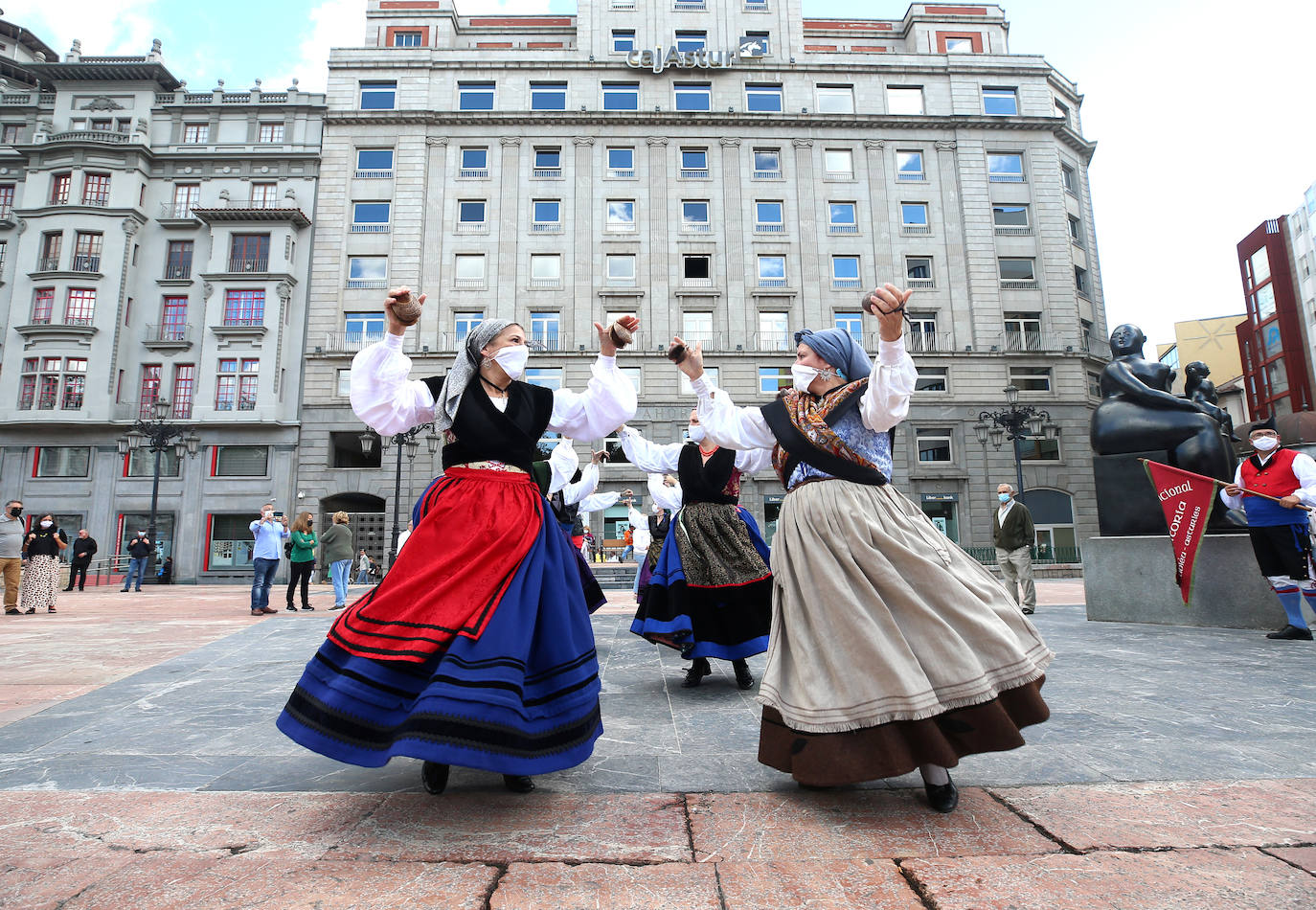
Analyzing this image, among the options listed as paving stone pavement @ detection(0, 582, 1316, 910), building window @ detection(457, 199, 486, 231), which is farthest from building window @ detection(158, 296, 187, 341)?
paving stone pavement @ detection(0, 582, 1316, 910)

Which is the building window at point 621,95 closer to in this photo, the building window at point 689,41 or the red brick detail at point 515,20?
the building window at point 689,41

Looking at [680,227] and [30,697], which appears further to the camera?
[680,227]

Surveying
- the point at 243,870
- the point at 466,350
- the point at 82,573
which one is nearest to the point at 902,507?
the point at 466,350

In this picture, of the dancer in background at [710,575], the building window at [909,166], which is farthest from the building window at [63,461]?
the building window at [909,166]

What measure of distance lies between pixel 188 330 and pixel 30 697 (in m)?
29.8

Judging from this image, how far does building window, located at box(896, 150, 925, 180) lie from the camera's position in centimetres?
3103

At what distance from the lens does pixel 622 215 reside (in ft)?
99.0

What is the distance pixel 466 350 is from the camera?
10.7 feet

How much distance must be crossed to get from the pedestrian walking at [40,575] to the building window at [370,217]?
20658mm

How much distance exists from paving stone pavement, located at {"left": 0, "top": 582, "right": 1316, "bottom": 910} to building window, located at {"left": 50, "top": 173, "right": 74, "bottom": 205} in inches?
1384

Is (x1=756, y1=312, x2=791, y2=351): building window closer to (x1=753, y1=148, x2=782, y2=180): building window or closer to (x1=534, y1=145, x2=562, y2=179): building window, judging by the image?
(x1=753, y1=148, x2=782, y2=180): building window

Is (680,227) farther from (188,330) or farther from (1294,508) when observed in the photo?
(1294,508)

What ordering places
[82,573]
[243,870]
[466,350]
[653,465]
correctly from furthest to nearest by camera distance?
[82,573] → [653,465] → [466,350] → [243,870]

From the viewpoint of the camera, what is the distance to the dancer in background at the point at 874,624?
2.45 m
